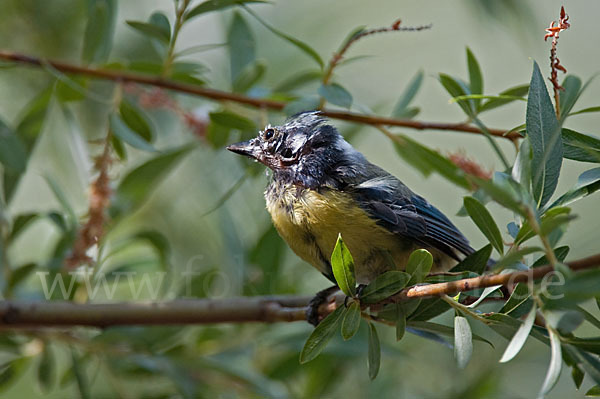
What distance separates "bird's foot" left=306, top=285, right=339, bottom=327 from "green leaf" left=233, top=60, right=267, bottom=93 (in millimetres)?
575

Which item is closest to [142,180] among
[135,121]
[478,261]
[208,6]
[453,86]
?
[135,121]

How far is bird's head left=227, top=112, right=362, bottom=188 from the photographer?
1727 mm

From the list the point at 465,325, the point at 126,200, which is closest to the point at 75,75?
the point at 126,200

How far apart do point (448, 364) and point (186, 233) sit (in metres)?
1.02

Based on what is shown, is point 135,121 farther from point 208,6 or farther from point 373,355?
point 373,355

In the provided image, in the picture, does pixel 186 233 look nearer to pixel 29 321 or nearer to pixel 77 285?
pixel 77 285

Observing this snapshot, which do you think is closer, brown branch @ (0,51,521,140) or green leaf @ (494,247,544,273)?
green leaf @ (494,247,544,273)

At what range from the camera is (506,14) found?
7.13ft

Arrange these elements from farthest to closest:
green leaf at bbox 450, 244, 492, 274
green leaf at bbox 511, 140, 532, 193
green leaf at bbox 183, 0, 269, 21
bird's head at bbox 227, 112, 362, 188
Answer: bird's head at bbox 227, 112, 362, 188
green leaf at bbox 183, 0, 269, 21
green leaf at bbox 450, 244, 492, 274
green leaf at bbox 511, 140, 532, 193

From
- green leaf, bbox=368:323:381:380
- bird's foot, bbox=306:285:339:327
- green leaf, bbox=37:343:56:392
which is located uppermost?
green leaf, bbox=368:323:381:380

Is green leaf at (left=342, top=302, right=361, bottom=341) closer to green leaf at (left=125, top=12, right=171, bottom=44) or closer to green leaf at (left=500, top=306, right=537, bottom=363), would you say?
green leaf at (left=500, top=306, right=537, bottom=363)

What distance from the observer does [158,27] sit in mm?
1603

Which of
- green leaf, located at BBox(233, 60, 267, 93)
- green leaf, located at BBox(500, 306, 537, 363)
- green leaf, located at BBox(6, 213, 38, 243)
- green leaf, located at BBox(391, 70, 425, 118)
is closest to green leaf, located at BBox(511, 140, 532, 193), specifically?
green leaf, located at BBox(500, 306, 537, 363)

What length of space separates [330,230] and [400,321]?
1.46 feet
